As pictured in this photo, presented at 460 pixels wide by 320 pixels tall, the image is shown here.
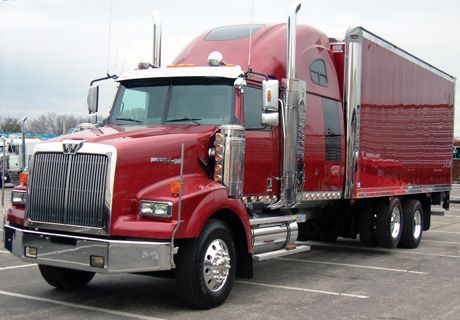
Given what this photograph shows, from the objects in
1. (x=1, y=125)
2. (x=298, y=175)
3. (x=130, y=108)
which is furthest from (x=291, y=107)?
(x=1, y=125)

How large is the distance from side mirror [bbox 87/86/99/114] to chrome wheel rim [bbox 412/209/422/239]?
715 cm

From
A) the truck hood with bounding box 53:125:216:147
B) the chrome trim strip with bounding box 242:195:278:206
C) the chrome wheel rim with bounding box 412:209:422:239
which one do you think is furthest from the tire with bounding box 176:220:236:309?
the chrome wheel rim with bounding box 412:209:422:239

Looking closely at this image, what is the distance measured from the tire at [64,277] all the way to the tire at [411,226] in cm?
696

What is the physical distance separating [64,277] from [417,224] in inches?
317

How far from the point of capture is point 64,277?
24.2ft

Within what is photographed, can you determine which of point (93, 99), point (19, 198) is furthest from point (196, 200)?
point (93, 99)

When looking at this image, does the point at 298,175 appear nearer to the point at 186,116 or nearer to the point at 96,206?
the point at 186,116

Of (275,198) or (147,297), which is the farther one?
(275,198)

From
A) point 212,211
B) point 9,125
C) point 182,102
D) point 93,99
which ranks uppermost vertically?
point 9,125

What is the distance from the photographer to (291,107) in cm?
829

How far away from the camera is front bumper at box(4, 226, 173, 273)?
19.1ft

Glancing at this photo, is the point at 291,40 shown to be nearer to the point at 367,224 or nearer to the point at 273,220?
the point at 273,220

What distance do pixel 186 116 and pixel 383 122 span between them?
481 centimetres

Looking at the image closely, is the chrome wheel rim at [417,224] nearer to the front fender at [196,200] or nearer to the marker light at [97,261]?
the front fender at [196,200]
